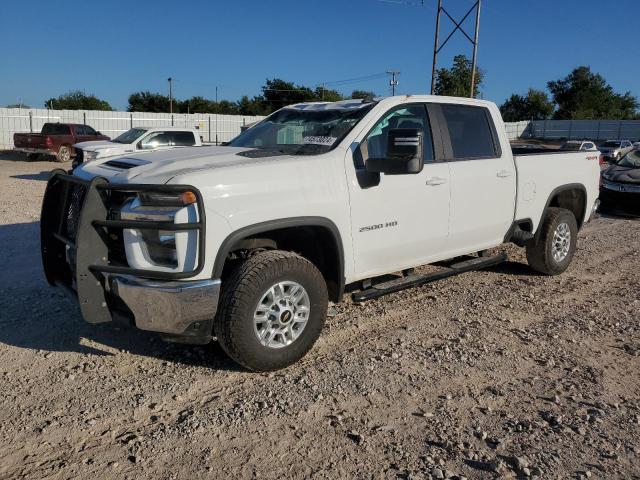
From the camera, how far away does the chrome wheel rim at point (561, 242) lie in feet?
21.9

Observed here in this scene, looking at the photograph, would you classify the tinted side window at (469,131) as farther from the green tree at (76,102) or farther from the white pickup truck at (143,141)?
the green tree at (76,102)

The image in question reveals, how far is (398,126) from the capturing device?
4875mm

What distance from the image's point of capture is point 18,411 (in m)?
3.45

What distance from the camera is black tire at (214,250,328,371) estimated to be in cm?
366

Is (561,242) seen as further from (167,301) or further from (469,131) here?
(167,301)

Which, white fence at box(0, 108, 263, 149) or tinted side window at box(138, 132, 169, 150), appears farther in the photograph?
white fence at box(0, 108, 263, 149)

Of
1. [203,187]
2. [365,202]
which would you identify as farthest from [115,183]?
[365,202]

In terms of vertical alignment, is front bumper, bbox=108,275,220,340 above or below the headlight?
below

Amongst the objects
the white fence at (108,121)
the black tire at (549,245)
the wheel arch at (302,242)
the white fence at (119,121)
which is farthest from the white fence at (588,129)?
the wheel arch at (302,242)

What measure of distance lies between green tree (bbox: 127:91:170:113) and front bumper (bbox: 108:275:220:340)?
69.4m

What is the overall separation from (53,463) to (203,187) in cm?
170

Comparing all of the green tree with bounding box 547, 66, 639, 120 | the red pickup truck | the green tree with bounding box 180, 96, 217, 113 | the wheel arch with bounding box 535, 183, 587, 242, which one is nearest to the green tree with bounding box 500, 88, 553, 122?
the green tree with bounding box 547, 66, 639, 120

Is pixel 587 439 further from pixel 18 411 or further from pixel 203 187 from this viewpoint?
pixel 18 411

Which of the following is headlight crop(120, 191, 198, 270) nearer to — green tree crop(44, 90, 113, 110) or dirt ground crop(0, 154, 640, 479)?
dirt ground crop(0, 154, 640, 479)
